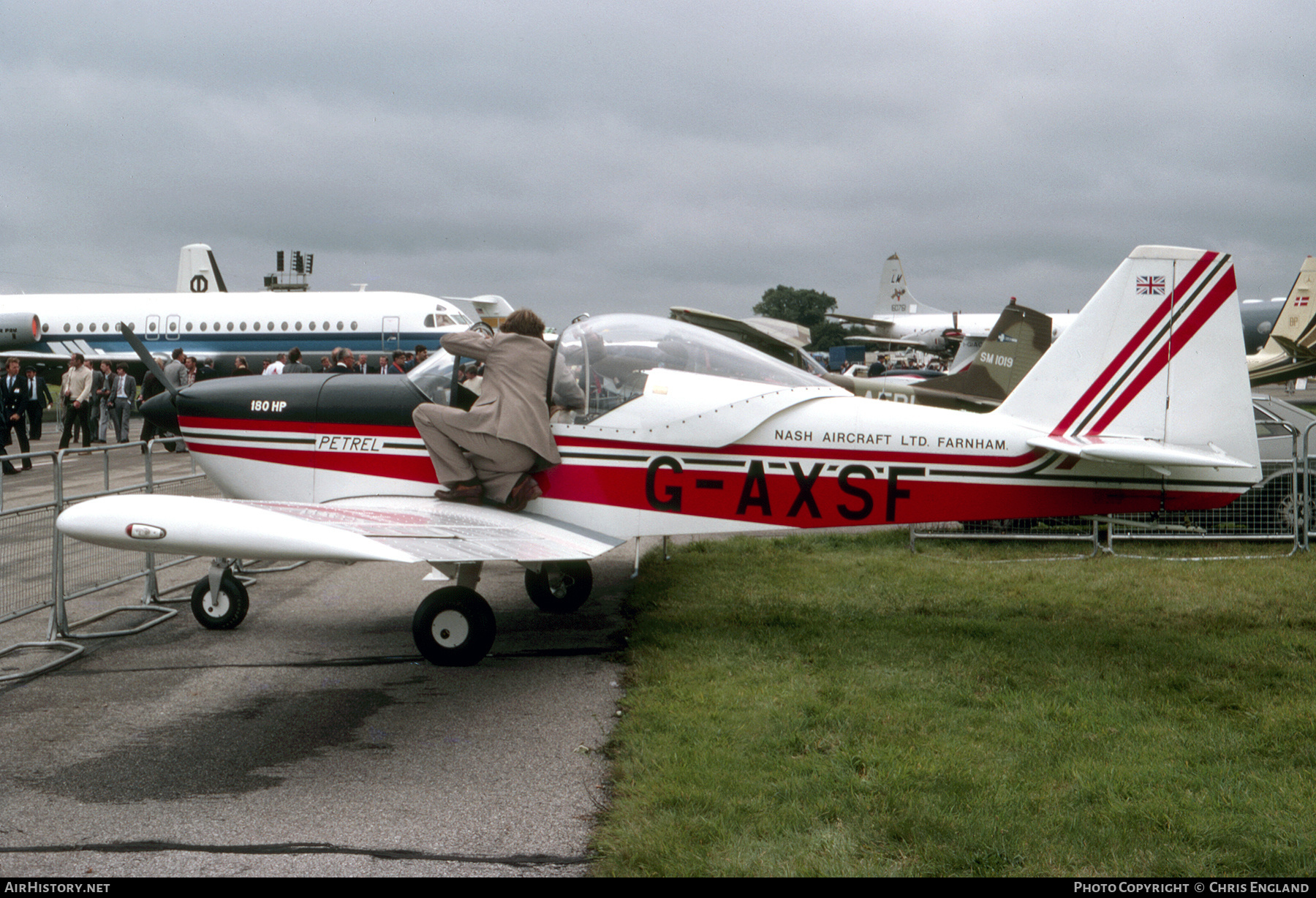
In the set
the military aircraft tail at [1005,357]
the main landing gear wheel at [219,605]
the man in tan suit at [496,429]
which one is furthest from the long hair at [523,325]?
the military aircraft tail at [1005,357]

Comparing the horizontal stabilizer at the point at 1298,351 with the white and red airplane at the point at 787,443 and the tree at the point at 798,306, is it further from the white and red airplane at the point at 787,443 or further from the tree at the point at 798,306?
the tree at the point at 798,306

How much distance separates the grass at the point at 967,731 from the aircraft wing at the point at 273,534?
1217 millimetres

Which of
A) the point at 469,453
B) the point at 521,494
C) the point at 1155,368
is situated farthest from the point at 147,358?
the point at 1155,368

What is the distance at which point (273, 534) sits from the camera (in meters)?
4.77

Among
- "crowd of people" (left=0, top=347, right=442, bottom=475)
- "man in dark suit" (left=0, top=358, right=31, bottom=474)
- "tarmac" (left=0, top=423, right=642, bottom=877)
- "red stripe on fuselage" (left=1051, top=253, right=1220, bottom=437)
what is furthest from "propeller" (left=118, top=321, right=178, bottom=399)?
"man in dark suit" (left=0, top=358, right=31, bottom=474)

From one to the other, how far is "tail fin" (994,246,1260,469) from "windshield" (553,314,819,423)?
161 cm

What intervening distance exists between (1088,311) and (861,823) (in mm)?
4097

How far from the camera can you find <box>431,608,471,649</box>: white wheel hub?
232 inches

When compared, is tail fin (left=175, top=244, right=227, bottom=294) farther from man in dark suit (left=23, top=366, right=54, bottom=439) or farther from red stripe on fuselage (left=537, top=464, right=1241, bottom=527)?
red stripe on fuselage (left=537, top=464, right=1241, bottom=527)

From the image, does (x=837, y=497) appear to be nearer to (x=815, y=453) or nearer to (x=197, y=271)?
(x=815, y=453)

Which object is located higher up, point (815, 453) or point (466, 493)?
point (815, 453)

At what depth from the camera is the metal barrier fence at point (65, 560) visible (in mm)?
6219

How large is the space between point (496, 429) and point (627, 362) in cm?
97
